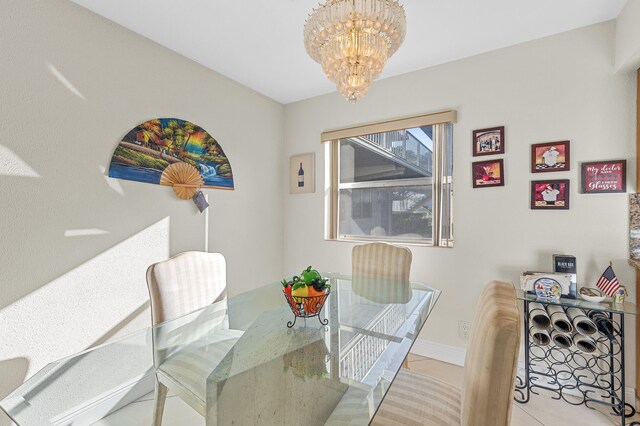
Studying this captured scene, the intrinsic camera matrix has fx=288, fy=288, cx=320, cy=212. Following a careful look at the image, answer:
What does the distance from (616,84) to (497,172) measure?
0.83 meters

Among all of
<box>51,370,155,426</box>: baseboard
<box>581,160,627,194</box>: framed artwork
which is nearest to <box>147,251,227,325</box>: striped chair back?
<box>51,370,155,426</box>: baseboard

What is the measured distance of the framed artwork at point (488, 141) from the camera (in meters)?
2.19

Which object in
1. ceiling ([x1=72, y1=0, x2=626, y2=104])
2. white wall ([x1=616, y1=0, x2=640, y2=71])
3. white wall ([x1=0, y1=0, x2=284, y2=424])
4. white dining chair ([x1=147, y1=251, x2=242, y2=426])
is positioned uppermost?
ceiling ([x1=72, y1=0, x2=626, y2=104])

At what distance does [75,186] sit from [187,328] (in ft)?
3.62

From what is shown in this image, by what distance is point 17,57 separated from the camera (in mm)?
1504

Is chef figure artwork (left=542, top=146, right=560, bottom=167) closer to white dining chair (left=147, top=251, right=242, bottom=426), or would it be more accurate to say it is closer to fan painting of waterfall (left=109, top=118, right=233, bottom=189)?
white dining chair (left=147, top=251, right=242, bottom=426)

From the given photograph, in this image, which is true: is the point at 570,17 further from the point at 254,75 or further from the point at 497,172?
the point at 254,75

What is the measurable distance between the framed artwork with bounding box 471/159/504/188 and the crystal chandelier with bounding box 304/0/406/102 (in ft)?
4.28


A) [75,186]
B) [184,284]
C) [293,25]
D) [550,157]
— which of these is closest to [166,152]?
[75,186]

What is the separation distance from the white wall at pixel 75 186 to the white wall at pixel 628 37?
9.33 feet

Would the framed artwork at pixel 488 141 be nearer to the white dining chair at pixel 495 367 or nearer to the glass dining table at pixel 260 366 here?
the glass dining table at pixel 260 366

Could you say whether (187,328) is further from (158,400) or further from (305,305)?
(305,305)

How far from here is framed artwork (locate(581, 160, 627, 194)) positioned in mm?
1821

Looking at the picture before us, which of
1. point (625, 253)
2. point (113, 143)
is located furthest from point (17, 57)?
point (625, 253)
